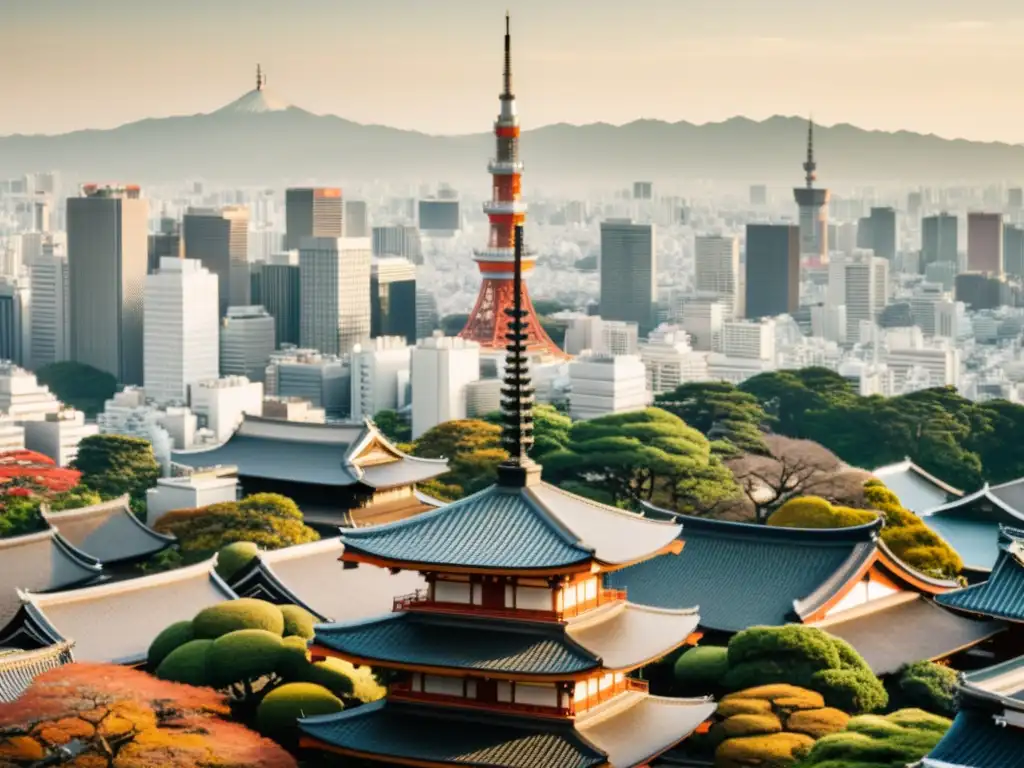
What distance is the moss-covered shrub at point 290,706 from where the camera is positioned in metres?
15.7

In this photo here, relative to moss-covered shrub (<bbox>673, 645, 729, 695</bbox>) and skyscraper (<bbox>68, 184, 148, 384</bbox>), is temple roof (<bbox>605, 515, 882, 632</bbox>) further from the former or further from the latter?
skyscraper (<bbox>68, 184, 148, 384</bbox>)

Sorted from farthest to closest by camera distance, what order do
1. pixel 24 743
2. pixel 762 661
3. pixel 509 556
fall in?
pixel 762 661, pixel 24 743, pixel 509 556

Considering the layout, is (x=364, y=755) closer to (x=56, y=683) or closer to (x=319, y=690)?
(x=319, y=690)

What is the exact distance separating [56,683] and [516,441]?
4.45 meters

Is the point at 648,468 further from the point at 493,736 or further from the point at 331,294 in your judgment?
the point at 331,294

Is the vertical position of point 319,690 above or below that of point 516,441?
below

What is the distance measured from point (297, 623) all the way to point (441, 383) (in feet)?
160

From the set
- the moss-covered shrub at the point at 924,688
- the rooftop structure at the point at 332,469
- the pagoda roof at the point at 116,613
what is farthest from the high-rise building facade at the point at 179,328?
the moss-covered shrub at the point at 924,688

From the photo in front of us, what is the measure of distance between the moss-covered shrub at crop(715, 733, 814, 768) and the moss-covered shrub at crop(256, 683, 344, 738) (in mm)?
3237

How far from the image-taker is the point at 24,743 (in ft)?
47.9

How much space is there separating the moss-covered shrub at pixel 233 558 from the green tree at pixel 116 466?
62.7 feet

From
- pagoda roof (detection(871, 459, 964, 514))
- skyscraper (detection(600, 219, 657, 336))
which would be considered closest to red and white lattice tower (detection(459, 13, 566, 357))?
pagoda roof (detection(871, 459, 964, 514))

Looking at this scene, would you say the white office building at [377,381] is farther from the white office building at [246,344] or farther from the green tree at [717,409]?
the green tree at [717,409]

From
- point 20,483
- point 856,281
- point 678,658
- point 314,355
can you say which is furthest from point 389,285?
point 678,658
